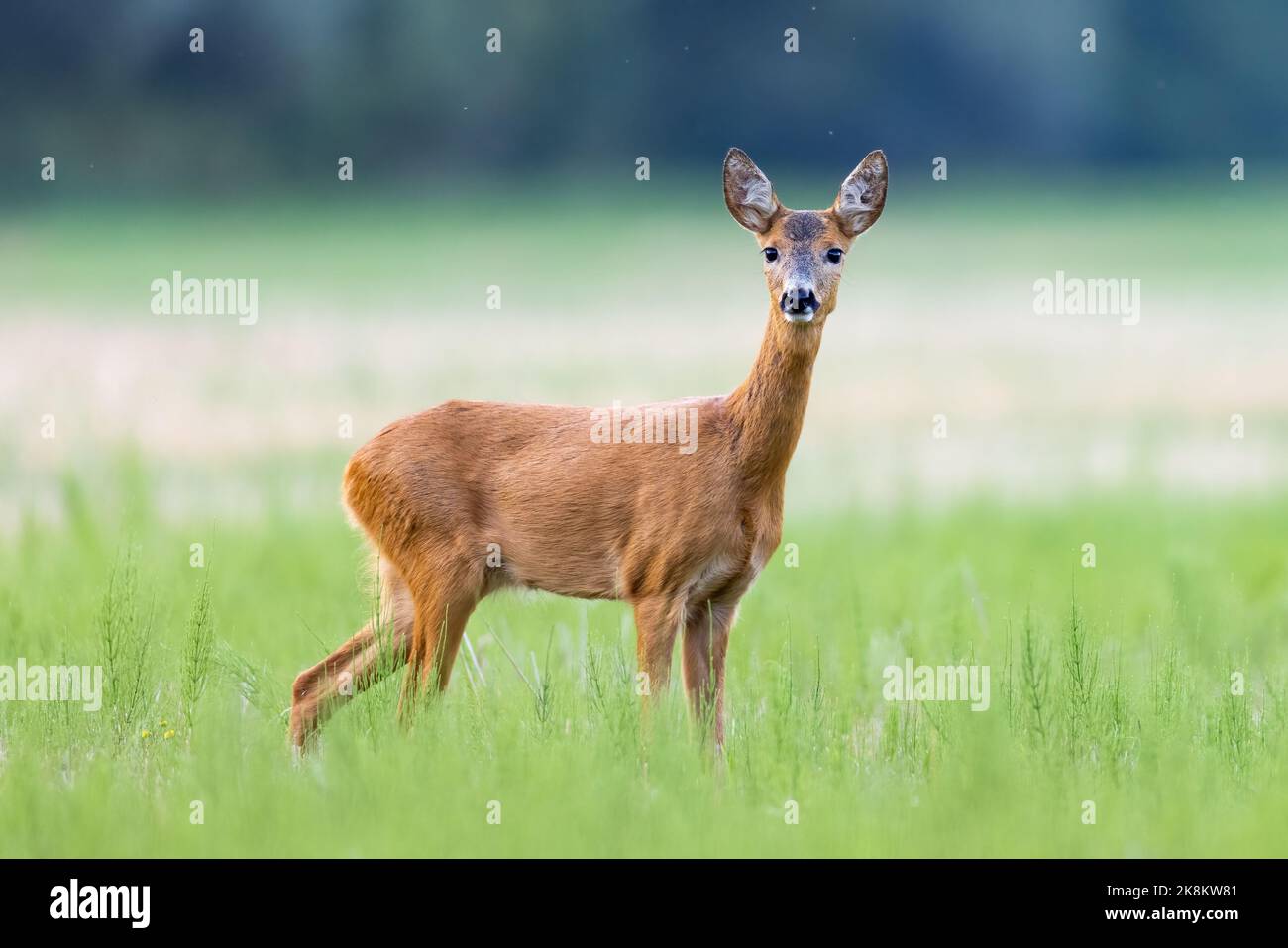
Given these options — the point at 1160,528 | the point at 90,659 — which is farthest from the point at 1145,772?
the point at 1160,528

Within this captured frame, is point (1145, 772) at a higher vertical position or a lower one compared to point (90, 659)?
lower

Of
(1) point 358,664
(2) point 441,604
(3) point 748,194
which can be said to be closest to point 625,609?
(1) point 358,664

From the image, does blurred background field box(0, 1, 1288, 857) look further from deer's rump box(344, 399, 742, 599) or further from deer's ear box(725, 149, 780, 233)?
deer's ear box(725, 149, 780, 233)

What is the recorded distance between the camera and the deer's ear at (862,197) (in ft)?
27.8

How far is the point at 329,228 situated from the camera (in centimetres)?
3139

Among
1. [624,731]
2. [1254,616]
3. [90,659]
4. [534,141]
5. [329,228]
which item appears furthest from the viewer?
[534,141]

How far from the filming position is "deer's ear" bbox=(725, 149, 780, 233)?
27.9 feet

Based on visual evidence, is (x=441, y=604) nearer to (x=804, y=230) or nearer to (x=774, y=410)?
(x=774, y=410)

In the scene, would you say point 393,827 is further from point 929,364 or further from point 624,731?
point 929,364

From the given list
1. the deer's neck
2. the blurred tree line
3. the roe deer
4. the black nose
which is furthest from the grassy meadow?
the blurred tree line

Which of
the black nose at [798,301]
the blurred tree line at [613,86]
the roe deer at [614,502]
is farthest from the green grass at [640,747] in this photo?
the blurred tree line at [613,86]

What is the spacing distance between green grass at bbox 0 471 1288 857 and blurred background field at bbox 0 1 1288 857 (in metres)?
0.03

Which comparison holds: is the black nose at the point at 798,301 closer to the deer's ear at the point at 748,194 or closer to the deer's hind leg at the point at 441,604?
the deer's ear at the point at 748,194
